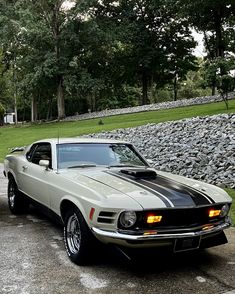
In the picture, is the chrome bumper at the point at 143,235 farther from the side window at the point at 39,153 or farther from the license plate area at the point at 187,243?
the side window at the point at 39,153

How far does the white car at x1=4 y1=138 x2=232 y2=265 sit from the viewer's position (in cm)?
402

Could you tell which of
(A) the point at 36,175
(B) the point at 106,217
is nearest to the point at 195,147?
(A) the point at 36,175

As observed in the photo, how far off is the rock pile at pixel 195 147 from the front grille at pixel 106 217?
4.97 m

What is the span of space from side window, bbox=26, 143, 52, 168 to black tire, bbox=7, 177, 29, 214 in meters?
0.66

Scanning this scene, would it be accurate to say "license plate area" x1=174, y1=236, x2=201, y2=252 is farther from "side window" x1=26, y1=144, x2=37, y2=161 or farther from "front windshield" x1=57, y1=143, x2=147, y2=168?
"side window" x1=26, y1=144, x2=37, y2=161

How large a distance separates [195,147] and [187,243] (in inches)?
300

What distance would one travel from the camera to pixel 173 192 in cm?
432

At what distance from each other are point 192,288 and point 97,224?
3.68ft

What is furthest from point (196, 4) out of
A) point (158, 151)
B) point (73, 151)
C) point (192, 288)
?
point (192, 288)

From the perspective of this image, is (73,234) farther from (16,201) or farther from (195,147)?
(195,147)

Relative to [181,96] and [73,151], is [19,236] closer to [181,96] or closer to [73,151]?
[73,151]

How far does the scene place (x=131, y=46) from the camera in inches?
1884

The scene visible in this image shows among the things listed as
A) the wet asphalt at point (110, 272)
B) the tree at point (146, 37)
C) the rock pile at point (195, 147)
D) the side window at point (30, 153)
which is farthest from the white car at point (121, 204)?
the tree at point (146, 37)

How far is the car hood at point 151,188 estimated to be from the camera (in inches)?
163
